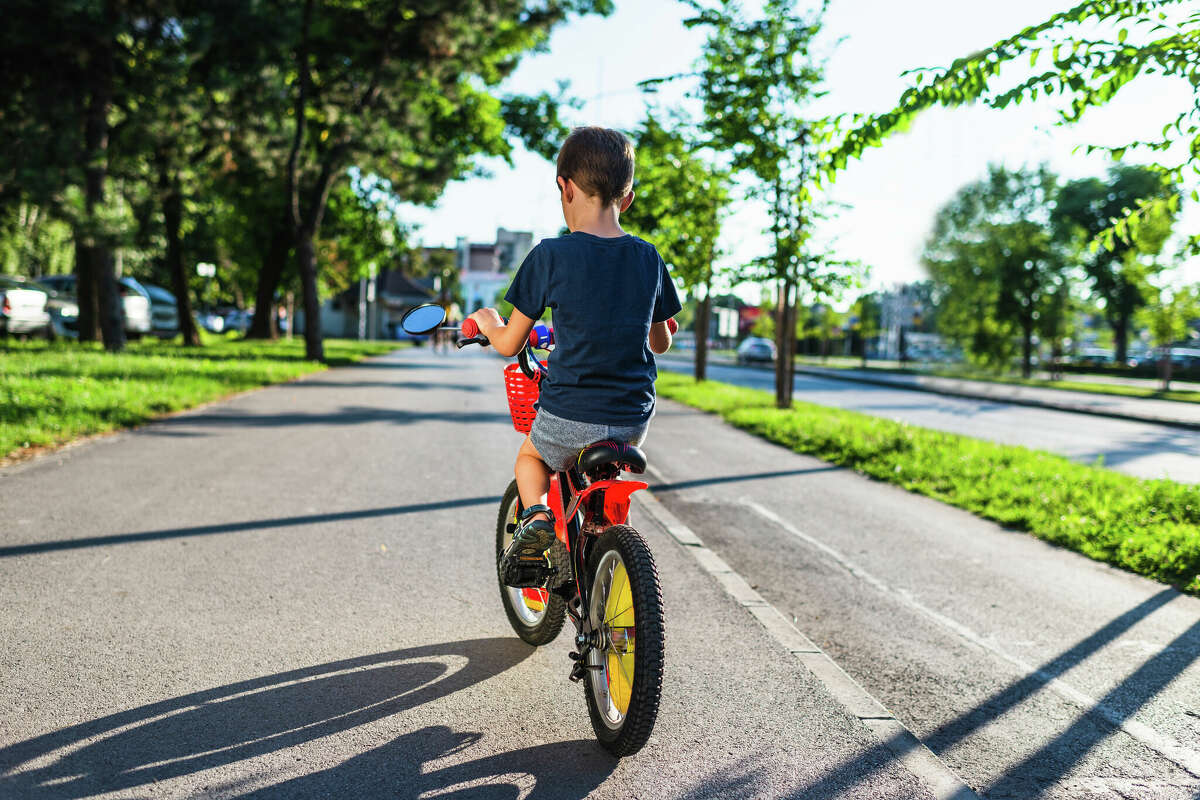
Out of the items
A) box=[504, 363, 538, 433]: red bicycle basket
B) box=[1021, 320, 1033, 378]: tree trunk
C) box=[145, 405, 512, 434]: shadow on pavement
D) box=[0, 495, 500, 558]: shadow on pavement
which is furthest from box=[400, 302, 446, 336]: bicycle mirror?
box=[1021, 320, 1033, 378]: tree trunk

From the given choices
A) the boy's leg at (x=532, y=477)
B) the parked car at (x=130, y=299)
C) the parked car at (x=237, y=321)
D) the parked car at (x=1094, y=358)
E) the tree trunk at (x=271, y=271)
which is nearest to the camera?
the boy's leg at (x=532, y=477)

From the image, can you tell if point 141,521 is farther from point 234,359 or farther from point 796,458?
point 234,359

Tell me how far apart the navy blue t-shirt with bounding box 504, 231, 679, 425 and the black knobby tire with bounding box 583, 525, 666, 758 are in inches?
16.7

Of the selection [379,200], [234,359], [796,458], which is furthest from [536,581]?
[379,200]

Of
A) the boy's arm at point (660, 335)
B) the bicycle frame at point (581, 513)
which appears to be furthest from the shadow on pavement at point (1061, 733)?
the boy's arm at point (660, 335)

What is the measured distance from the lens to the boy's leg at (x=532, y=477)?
11.4ft

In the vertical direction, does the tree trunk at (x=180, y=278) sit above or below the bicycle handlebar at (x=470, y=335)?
above

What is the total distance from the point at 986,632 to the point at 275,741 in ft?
10.7

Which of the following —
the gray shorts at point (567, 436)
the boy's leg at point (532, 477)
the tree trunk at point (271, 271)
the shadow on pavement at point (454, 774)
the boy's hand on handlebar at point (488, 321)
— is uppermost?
the tree trunk at point (271, 271)

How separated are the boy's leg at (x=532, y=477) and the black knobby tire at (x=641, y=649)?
45cm

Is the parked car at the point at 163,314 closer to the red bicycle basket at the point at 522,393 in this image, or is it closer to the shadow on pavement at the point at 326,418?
the shadow on pavement at the point at 326,418

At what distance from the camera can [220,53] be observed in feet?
60.2

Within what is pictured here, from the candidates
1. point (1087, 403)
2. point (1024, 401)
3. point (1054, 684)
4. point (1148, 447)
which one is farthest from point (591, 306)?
point (1087, 403)

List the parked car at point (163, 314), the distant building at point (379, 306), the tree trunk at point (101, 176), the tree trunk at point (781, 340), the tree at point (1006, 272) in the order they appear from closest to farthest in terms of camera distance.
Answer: the tree trunk at point (781, 340) < the tree trunk at point (101, 176) < the parked car at point (163, 314) < the tree at point (1006, 272) < the distant building at point (379, 306)
